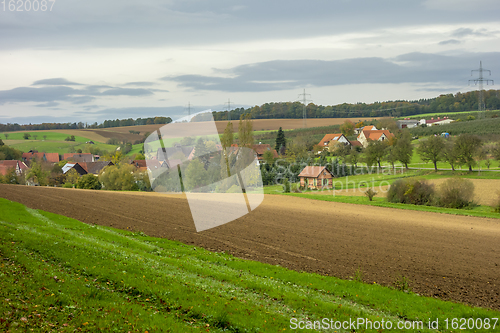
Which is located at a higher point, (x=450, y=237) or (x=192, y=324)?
(x=192, y=324)

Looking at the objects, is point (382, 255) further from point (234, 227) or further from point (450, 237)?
point (234, 227)

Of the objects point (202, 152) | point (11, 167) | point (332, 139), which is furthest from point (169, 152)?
point (332, 139)

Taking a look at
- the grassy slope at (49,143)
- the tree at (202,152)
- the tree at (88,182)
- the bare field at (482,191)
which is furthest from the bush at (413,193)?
the grassy slope at (49,143)

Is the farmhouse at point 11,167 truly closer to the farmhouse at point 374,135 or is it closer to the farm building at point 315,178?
the farm building at point 315,178

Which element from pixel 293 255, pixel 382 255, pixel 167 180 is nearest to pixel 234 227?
pixel 293 255

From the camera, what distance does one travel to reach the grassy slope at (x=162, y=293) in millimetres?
7414

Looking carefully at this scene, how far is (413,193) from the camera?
38.1 metres

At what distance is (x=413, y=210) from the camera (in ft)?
109

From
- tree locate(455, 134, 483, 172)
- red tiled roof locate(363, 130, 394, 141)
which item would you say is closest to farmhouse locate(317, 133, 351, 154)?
red tiled roof locate(363, 130, 394, 141)

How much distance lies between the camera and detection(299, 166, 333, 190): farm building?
57.1 metres

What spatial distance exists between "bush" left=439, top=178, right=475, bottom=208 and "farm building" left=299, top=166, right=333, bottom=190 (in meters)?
22.2

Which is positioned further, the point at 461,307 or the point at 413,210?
the point at 413,210

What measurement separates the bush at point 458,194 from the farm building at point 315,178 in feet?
72.9

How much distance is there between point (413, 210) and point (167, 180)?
30.7 m
